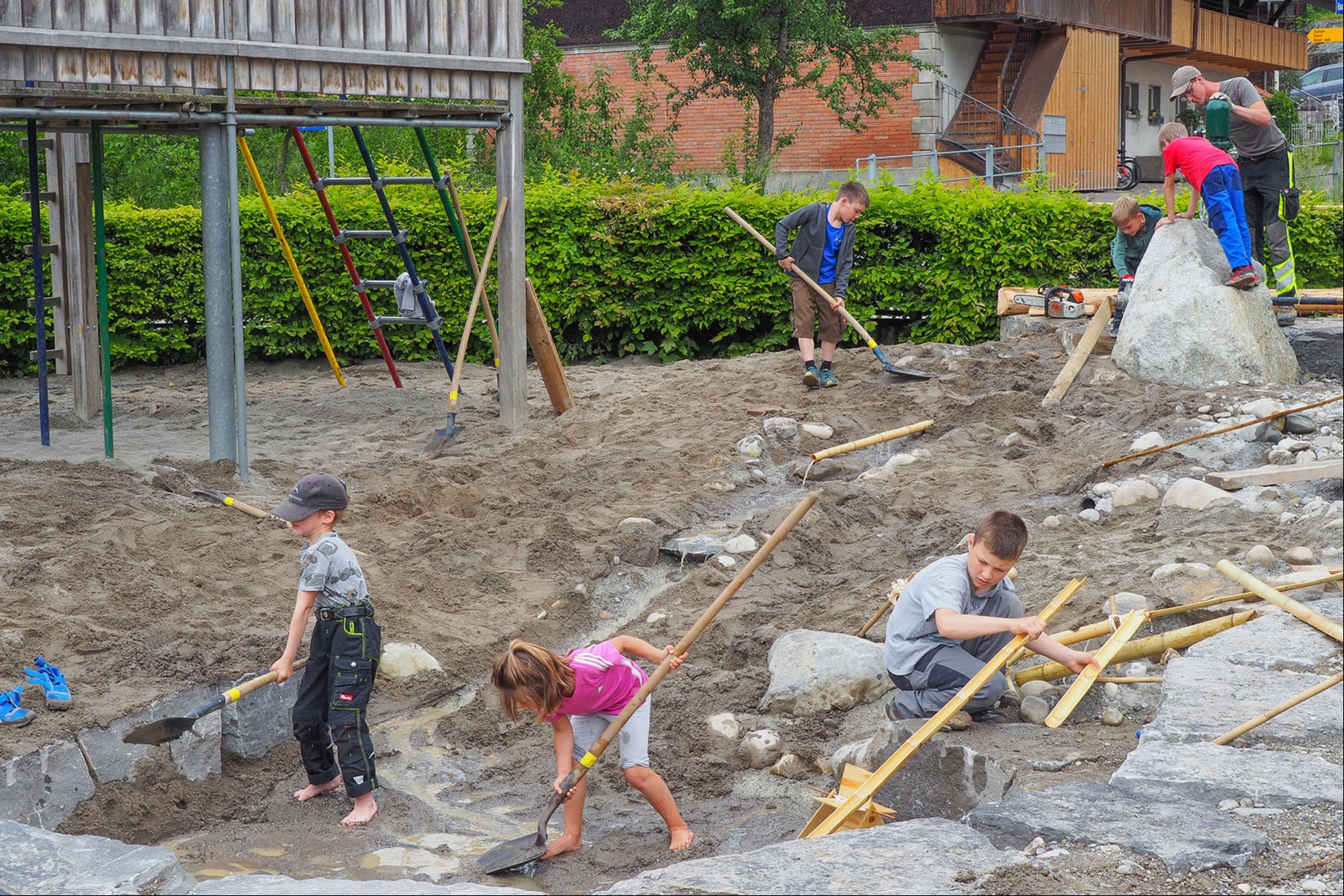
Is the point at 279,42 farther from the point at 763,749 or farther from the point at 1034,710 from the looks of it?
the point at 1034,710

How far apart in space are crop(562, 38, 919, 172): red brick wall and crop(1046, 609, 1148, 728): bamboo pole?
60.5ft

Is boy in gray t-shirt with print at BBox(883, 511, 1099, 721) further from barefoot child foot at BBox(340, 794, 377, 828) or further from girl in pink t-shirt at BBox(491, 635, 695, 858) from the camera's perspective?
barefoot child foot at BBox(340, 794, 377, 828)

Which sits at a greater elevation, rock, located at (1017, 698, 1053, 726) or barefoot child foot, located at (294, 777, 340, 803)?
rock, located at (1017, 698, 1053, 726)

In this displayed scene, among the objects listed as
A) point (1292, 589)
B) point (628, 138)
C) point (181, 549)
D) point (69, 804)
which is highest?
point (628, 138)

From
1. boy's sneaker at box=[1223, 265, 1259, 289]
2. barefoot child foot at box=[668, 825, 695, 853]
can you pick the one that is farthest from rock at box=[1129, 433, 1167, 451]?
barefoot child foot at box=[668, 825, 695, 853]

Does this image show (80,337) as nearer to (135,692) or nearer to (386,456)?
(386,456)

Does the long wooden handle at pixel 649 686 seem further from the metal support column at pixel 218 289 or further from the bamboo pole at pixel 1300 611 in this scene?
the metal support column at pixel 218 289

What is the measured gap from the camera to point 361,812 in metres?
4.81

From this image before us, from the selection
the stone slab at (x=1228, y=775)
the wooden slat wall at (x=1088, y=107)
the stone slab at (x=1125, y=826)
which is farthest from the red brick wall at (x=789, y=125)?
the stone slab at (x=1125, y=826)

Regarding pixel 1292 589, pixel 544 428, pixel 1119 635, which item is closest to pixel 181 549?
pixel 544 428

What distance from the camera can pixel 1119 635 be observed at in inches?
184

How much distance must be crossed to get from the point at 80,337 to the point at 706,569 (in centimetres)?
608

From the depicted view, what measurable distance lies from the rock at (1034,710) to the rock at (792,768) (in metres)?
0.81

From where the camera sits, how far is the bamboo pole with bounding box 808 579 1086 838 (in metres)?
3.91
